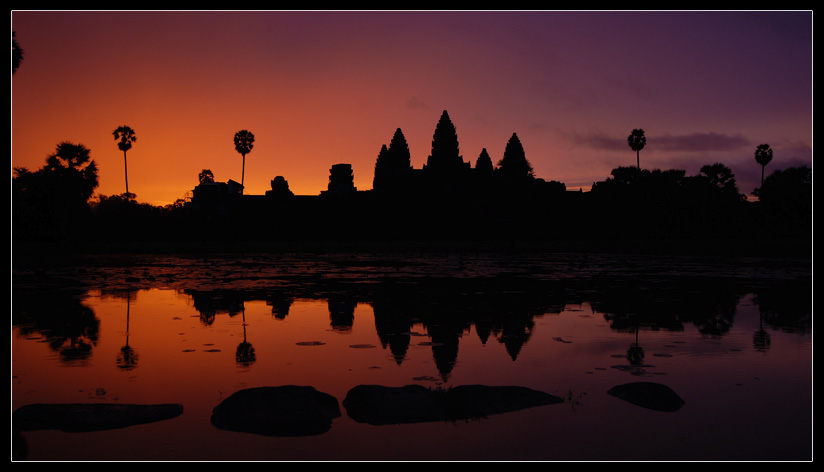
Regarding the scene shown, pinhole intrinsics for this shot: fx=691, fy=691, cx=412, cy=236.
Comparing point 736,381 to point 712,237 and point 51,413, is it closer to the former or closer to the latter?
point 51,413

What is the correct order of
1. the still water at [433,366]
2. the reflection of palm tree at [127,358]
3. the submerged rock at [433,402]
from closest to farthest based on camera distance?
the still water at [433,366] < the submerged rock at [433,402] < the reflection of palm tree at [127,358]

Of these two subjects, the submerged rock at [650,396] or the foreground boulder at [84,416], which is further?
the submerged rock at [650,396]

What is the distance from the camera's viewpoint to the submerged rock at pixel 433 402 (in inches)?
214

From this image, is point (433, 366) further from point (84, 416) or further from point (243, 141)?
point (243, 141)

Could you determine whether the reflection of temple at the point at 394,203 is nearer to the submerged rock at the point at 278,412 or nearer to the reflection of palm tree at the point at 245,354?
the reflection of palm tree at the point at 245,354

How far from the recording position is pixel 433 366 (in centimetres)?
751

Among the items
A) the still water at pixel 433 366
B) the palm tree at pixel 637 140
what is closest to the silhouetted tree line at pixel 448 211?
the palm tree at pixel 637 140

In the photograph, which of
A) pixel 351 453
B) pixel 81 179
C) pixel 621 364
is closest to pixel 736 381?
pixel 621 364

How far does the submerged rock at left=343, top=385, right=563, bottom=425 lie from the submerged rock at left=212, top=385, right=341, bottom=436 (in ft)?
0.76

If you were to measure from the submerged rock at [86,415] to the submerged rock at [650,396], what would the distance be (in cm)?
377

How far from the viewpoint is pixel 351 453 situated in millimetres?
4723

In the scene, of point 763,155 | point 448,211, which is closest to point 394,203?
point 448,211

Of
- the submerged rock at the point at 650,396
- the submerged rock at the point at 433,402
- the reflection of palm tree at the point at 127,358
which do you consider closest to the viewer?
the submerged rock at the point at 433,402

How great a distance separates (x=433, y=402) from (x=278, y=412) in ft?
4.14
